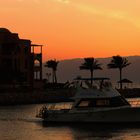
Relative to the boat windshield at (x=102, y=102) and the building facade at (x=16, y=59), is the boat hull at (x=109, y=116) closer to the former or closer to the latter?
the boat windshield at (x=102, y=102)

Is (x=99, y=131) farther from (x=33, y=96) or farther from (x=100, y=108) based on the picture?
(x=33, y=96)

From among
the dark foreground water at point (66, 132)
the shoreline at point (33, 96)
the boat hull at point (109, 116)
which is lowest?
the dark foreground water at point (66, 132)

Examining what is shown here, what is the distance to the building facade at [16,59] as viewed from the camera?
111794mm

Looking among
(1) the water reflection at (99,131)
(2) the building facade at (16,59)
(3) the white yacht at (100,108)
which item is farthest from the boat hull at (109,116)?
(2) the building facade at (16,59)

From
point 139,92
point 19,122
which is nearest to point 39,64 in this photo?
point 139,92

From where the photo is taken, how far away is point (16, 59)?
114 metres

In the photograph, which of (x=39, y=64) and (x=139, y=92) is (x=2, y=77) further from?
(x=139, y=92)

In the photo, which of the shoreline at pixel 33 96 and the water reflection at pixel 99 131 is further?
the shoreline at pixel 33 96

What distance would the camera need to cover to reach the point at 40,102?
11269 centimetres

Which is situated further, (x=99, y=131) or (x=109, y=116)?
(x=109, y=116)

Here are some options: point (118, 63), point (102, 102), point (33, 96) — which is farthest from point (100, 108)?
point (118, 63)

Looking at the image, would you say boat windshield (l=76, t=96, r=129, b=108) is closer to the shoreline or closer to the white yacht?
the white yacht

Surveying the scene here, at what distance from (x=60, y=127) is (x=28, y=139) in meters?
8.09

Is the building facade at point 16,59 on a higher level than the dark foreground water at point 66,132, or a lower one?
higher
